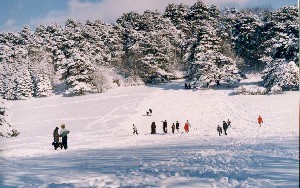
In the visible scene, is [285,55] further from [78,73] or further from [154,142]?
[78,73]

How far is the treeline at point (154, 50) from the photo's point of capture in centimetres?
3878

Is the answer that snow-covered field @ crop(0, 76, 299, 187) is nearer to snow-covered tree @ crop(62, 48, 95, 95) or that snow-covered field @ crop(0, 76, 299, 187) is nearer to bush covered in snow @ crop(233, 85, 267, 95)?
bush covered in snow @ crop(233, 85, 267, 95)

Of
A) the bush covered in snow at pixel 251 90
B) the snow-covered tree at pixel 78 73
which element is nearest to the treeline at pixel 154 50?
the snow-covered tree at pixel 78 73

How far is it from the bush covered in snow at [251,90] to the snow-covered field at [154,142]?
0.85 metres

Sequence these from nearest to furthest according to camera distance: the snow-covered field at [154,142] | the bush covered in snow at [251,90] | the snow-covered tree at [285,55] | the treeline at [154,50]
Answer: the snow-covered field at [154,142], the snow-covered tree at [285,55], the bush covered in snow at [251,90], the treeline at [154,50]

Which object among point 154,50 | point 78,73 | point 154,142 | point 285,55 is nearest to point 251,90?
point 285,55

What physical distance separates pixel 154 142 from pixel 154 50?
3639 cm

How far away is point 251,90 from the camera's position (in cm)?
3559

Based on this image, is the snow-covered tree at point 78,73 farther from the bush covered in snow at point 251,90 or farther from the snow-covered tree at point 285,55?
the snow-covered tree at point 285,55

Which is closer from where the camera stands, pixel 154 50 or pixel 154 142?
pixel 154 142

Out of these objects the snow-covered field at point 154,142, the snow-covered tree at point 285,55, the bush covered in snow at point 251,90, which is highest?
the snow-covered tree at point 285,55

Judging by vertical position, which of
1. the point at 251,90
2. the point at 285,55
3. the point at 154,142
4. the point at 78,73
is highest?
the point at 78,73

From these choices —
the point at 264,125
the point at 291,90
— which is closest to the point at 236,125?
the point at 264,125

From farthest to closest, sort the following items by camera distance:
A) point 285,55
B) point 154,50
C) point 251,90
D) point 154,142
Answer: point 154,50
point 251,90
point 285,55
point 154,142
